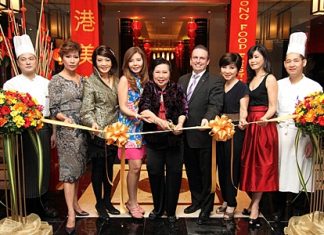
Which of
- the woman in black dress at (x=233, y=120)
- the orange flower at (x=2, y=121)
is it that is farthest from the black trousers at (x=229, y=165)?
the orange flower at (x=2, y=121)

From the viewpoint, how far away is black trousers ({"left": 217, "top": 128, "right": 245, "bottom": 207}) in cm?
299

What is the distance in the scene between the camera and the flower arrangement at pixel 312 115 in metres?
2.44

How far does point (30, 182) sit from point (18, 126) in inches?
37.4

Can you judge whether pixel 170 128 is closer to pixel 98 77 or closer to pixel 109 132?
pixel 109 132

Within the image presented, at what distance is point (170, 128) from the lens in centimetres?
275

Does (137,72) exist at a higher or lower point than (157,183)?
higher

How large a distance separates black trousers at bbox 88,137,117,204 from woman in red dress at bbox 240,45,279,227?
1109 mm

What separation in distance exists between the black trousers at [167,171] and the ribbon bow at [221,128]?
357 mm

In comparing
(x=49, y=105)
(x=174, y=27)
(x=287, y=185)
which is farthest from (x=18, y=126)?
(x=174, y=27)

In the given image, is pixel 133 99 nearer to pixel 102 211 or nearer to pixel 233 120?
pixel 233 120

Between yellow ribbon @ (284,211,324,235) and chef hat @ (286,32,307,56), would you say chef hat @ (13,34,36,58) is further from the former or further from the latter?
yellow ribbon @ (284,211,324,235)

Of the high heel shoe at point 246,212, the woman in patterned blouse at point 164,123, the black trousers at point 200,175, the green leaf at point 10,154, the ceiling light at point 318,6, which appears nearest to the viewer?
the green leaf at point 10,154

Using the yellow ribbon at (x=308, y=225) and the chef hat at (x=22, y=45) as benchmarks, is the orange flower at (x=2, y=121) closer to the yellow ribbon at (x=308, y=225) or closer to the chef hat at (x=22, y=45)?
the chef hat at (x=22, y=45)

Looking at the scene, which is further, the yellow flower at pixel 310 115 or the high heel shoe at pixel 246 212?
the high heel shoe at pixel 246 212
